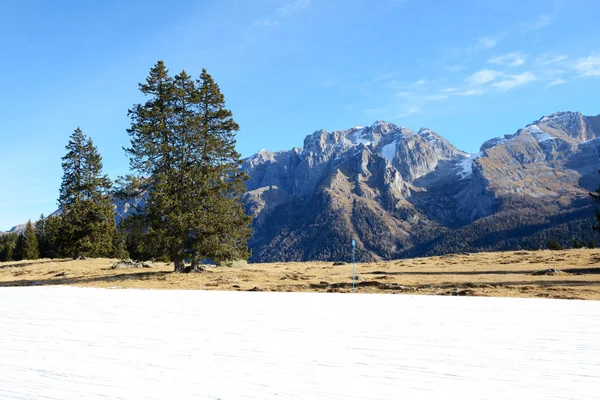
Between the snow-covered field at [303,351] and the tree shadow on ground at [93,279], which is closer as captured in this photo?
the snow-covered field at [303,351]

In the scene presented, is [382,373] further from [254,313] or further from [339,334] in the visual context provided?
[254,313]

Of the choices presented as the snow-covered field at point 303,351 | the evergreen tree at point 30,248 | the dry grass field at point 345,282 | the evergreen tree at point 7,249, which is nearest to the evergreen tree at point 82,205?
the dry grass field at point 345,282

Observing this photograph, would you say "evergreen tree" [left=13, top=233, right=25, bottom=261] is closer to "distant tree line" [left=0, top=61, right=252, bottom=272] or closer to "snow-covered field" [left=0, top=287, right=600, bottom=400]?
"distant tree line" [left=0, top=61, right=252, bottom=272]

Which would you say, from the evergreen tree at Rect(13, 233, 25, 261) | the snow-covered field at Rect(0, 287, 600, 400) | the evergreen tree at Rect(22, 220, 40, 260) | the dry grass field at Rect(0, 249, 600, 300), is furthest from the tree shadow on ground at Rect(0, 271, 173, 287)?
the evergreen tree at Rect(13, 233, 25, 261)

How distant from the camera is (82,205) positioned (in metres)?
47.1

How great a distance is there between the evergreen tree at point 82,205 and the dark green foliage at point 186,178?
2002cm

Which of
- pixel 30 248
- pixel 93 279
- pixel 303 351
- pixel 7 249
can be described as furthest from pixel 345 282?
pixel 7 249

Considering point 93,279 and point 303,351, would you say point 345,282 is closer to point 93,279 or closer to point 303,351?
point 93,279

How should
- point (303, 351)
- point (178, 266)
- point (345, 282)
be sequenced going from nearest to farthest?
point (303, 351), point (345, 282), point (178, 266)

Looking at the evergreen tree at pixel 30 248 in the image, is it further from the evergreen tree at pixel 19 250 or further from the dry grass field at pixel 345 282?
the dry grass field at pixel 345 282

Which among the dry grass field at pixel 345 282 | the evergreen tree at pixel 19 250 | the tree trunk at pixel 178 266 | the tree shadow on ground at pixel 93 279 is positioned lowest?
the dry grass field at pixel 345 282

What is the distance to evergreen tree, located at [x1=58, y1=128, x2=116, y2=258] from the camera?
46938 mm

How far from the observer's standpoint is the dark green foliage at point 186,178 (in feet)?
92.7

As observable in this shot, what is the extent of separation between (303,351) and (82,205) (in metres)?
46.4
